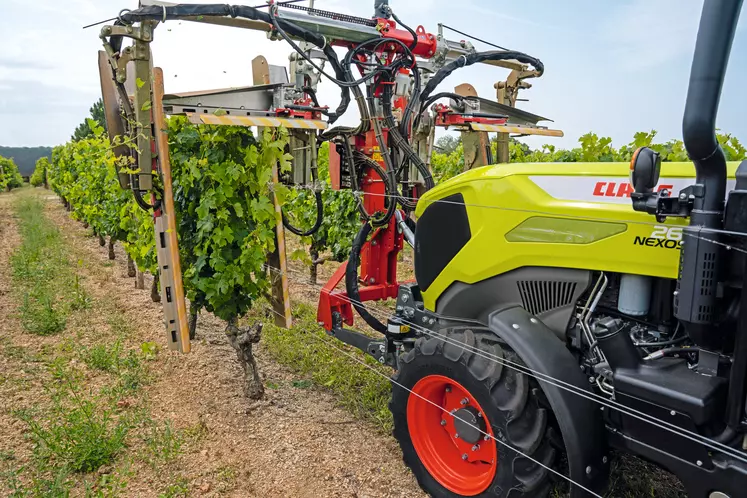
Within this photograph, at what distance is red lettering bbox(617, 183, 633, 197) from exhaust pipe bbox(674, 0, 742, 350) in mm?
365

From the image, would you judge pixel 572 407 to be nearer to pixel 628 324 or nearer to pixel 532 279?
pixel 628 324

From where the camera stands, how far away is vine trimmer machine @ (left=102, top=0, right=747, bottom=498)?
5.86 feet

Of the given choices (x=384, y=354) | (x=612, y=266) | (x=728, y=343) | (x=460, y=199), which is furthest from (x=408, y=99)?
(x=728, y=343)

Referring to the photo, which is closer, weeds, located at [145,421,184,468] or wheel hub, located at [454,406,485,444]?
wheel hub, located at [454,406,485,444]

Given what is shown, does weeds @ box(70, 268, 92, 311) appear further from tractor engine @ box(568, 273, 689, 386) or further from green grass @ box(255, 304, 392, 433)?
tractor engine @ box(568, 273, 689, 386)

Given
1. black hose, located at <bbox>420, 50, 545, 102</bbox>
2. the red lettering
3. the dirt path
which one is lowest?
the dirt path

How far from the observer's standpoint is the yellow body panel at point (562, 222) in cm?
205

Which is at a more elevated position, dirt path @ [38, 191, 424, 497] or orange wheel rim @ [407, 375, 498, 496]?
orange wheel rim @ [407, 375, 498, 496]

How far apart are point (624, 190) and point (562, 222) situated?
28cm

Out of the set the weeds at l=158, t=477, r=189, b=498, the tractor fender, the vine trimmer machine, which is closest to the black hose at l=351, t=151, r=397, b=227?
the vine trimmer machine

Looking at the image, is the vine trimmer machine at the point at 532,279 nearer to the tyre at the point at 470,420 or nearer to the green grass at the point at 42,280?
the tyre at the point at 470,420

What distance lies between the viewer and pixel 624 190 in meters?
2.14

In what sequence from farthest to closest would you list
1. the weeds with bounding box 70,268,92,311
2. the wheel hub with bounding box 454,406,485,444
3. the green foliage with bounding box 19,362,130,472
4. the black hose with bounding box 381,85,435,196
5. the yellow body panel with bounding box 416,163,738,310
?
the weeds with bounding box 70,268,92,311
the black hose with bounding box 381,85,435,196
the green foliage with bounding box 19,362,130,472
the wheel hub with bounding box 454,406,485,444
the yellow body panel with bounding box 416,163,738,310

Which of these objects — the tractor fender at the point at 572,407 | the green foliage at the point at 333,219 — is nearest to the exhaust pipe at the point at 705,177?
the tractor fender at the point at 572,407
